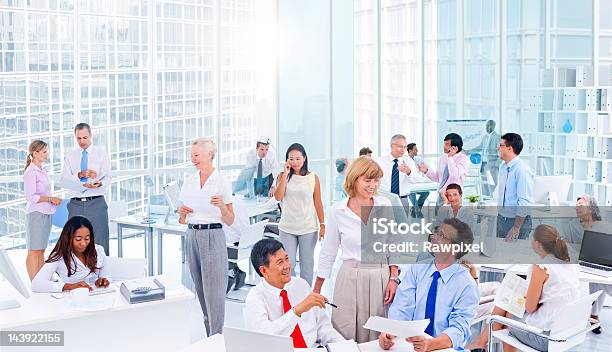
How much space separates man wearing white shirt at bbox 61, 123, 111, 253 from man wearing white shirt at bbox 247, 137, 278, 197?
2158mm

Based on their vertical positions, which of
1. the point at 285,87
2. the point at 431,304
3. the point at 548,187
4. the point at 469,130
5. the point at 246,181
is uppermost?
the point at 285,87

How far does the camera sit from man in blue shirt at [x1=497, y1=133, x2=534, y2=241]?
6.89 metres

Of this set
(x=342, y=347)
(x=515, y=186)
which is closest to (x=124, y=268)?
(x=342, y=347)

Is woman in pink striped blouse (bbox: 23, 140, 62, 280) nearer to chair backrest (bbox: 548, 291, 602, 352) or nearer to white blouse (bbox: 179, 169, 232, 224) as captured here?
white blouse (bbox: 179, 169, 232, 224)

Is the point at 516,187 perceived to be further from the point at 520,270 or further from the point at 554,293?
the point at 554,293

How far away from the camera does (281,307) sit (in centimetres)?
387

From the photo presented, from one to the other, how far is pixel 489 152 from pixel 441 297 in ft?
24.4

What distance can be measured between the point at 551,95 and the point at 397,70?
2.86 meters

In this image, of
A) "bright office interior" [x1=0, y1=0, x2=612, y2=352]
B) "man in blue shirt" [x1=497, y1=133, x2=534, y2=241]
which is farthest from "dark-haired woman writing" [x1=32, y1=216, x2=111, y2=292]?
"man in blue shirt" [x1=497, y1=133, x2=534, y2=241]

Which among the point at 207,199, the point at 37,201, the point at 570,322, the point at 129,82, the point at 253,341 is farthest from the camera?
the point at 129,82

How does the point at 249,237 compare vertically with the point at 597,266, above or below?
above

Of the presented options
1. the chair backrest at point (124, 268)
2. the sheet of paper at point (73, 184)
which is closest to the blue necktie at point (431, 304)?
the chair backrest at point (124, 268)

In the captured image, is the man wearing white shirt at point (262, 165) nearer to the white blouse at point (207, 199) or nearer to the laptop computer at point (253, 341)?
the white blouse at point (207, 199)

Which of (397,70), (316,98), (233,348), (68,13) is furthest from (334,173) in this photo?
(233,348)
